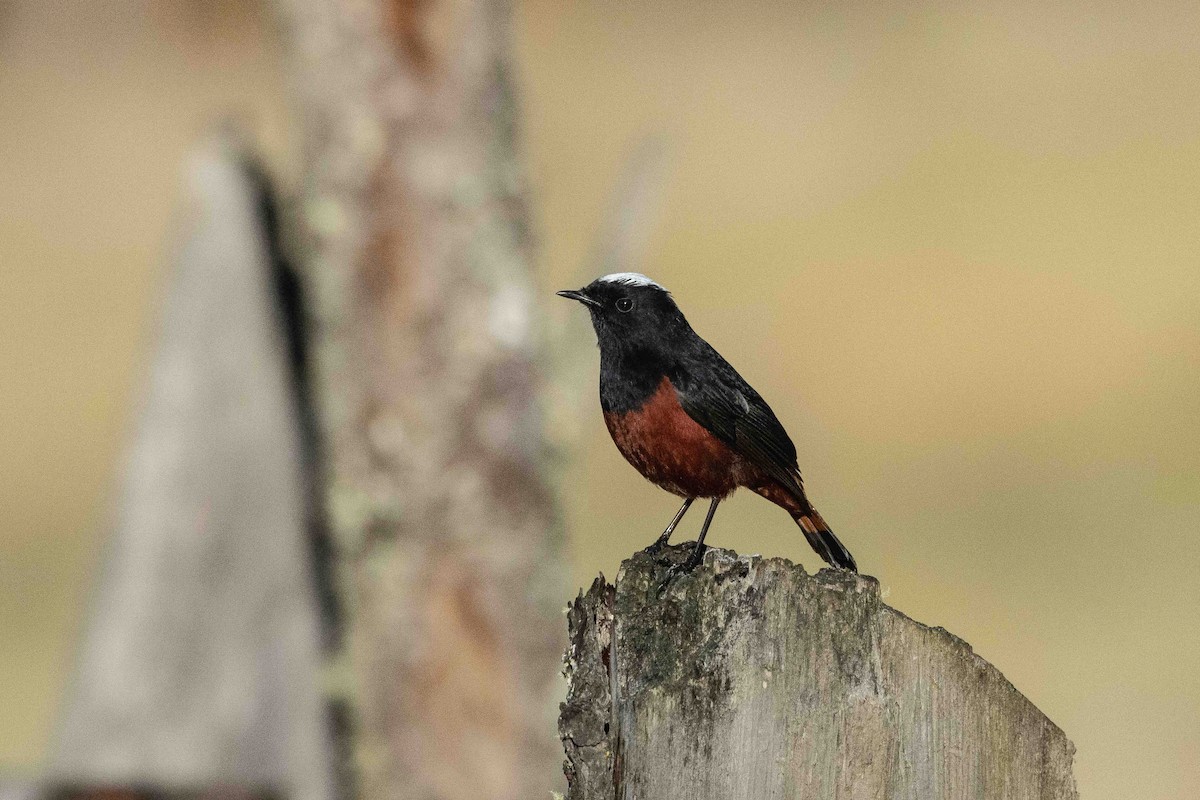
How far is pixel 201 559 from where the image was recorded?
5.74 m

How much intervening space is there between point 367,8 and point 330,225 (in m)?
0.98

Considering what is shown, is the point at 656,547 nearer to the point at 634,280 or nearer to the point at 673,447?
the point at 673,447

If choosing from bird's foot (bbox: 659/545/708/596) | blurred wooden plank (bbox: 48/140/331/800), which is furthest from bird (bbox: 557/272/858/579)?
blurred wooden plank (bbox: 48/140/331/800)

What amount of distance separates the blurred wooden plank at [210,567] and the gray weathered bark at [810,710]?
3.76 m

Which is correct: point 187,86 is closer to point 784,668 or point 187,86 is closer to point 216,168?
point 216,168

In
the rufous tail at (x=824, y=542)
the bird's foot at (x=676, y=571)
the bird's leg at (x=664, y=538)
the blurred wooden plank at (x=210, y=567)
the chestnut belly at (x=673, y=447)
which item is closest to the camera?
the bird's foot at (x=676, y=571)

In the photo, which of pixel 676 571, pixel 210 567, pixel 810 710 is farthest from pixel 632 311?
pixel 210 567

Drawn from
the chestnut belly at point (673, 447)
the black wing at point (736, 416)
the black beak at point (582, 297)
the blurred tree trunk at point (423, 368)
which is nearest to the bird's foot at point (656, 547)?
the chestnut belly at point (673, 447)

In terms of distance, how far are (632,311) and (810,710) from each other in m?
1.61

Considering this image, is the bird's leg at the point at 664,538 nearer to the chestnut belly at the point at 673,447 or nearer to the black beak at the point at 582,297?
the chestnut belly at the point at 673,447

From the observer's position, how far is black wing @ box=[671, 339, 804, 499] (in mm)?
3475

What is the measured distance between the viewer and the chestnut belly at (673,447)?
11.3ft

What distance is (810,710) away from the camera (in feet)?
7.13

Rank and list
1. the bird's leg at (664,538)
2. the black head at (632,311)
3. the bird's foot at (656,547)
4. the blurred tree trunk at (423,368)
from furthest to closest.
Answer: the blurred tree trunk at (423,368)
the black head at (632,311)
the bird's leg at (664,538)
the bird's foot at (656,547)
